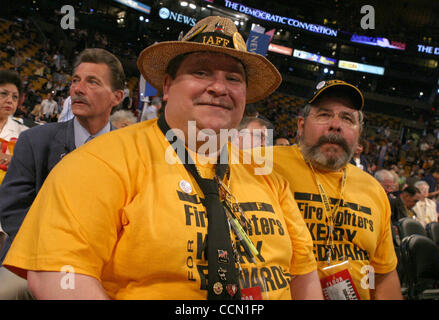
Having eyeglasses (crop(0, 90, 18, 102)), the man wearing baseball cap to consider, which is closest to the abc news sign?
eyeglasses (crop(0, 90, 18, 102))

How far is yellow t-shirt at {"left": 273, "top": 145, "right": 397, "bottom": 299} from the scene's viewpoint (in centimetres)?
189

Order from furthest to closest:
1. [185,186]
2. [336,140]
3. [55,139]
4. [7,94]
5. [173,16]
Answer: [173,16], [7,94], [336,140], [55,139], [185,186]

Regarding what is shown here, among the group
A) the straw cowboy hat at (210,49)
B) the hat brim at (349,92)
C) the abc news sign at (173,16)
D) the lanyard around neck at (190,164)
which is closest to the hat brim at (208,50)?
the straw cowboy hat at (210,49)

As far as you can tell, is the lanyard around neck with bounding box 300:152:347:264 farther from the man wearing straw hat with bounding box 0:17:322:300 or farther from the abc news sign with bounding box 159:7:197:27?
the abc news sign with bounding box 159:7:197:27

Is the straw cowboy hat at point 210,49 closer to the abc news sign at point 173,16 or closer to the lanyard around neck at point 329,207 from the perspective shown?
the lanyard around neck at point 329,207

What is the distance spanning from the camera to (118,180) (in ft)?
3.70

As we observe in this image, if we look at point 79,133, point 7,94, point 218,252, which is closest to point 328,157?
point 218,252

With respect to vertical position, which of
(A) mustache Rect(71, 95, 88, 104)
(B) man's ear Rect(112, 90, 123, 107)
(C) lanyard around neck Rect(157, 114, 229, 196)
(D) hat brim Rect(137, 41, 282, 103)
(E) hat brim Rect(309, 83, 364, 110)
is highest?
(B) man's ear Rect(112, 90, 123, 107)

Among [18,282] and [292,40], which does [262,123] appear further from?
[292,40]

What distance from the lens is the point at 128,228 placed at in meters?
1.10

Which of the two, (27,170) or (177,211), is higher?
(27,170)

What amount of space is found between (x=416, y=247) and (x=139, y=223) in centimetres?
292

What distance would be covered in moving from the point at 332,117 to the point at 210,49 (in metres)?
0.96

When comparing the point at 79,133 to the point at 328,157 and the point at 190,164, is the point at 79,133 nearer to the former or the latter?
the point at 190,164
